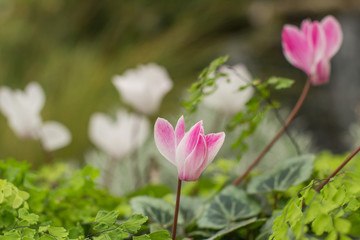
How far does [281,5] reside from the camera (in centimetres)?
460

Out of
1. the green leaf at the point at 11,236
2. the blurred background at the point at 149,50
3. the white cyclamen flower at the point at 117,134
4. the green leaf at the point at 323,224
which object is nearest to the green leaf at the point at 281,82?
the green leaf at the point at 323,224

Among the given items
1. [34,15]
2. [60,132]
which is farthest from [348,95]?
[60,132]

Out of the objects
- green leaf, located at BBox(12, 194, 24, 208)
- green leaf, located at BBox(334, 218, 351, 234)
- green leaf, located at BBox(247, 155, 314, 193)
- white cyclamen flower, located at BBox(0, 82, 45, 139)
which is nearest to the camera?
green leaf, located at BBox(334, 218, 351, 234)

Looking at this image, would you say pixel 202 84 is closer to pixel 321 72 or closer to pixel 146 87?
pixel 321 72

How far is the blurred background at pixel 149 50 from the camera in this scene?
2.62 meters

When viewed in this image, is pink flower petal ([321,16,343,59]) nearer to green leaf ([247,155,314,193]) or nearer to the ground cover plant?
the ground cover plant

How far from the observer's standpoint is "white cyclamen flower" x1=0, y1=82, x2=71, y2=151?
915mm

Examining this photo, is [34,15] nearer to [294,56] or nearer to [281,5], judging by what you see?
[281,5]

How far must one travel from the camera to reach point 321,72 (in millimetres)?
604

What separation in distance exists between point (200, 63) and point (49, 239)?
116 inches

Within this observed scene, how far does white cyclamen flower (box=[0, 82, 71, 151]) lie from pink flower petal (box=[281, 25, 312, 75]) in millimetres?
496

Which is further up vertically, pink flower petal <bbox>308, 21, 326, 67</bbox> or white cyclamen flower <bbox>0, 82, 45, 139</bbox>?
white cyclamen flower <bbox>0, 82, 45, 139</bbox>

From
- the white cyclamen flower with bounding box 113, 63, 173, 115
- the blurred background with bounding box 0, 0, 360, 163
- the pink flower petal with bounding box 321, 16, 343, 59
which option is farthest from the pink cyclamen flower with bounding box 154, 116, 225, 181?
the blurred background with bounding box 0, 0, 360, 163

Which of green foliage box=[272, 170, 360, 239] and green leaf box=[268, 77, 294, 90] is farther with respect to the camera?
green leaf box=[268, 77, 294, 90]
